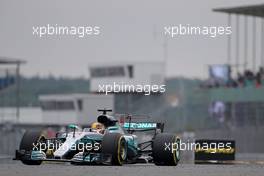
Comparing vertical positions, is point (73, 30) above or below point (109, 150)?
above

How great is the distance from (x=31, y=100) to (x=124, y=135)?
7267 centimetres

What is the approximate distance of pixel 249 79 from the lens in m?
58.8

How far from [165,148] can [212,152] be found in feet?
24.6

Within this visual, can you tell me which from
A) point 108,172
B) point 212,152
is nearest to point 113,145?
point 108,172

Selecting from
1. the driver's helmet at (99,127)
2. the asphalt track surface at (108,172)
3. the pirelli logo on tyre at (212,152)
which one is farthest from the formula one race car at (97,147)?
the pirelli logo on tyre at (212,152)

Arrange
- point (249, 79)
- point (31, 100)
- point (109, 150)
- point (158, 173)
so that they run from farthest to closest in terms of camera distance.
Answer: point (31, 100)
point (249, 79)
point (109, 150)
point (158, 173)

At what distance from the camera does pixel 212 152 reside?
31344 mm

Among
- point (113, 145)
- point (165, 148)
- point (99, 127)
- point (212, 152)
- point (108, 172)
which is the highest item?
point (99, 127)

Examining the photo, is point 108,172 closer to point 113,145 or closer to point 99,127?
point 113,145

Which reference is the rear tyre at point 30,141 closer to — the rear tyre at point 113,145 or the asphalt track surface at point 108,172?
the asphalt track surface at point 108,172

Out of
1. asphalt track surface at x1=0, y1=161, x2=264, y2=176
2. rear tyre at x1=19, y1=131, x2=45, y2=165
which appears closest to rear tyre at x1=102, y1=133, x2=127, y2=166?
asphalt track surface at x1=0, y1=161, x2=264, y2=176

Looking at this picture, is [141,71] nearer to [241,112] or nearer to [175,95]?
[175,95]

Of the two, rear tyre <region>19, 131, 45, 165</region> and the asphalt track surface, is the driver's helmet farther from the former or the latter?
the asphalt track surface

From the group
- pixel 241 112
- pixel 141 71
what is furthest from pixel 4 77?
pixel 141 71
